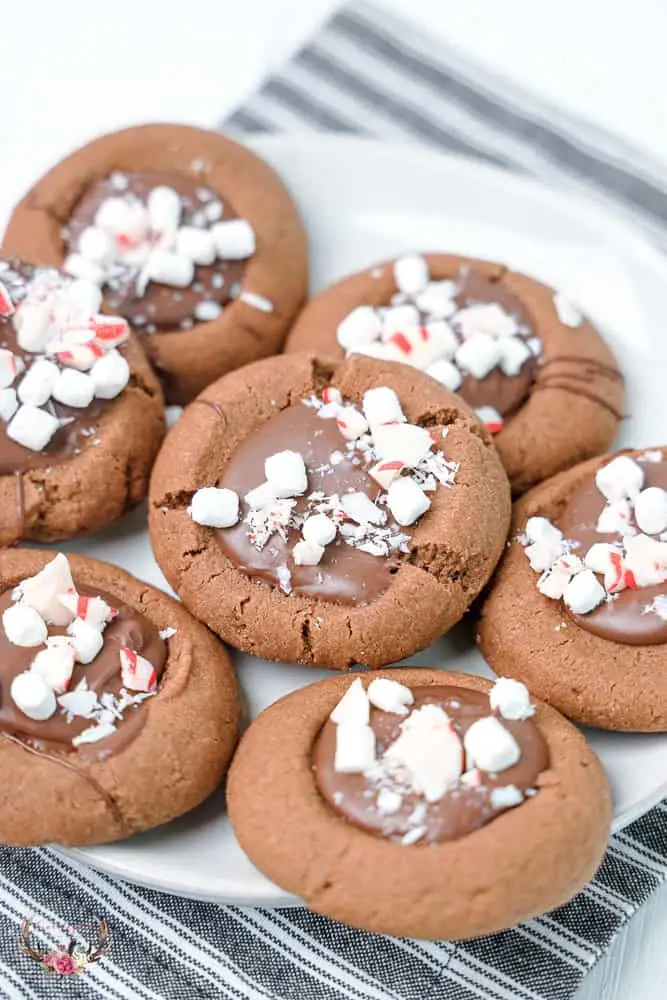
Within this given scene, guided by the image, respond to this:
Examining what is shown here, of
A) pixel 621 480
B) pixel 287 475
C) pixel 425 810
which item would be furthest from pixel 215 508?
pixel 621 480

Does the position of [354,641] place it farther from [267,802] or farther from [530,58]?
[530,58]

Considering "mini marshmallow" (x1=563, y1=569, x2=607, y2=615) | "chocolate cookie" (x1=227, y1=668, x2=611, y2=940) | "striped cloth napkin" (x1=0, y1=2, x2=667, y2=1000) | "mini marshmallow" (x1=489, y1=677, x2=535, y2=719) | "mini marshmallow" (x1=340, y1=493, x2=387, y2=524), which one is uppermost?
"mini marshmallow" (x1=563, y1=569, x2=607, y2=615)

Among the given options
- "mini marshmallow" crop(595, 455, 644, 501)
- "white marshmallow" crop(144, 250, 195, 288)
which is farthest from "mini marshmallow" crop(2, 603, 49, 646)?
"mini marshmallow" crop(595, 455, 644, 501)

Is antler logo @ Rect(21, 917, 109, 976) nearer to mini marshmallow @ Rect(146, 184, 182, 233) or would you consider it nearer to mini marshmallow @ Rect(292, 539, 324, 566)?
mini marshmallow @ Rect(292, 539, 324, 566)

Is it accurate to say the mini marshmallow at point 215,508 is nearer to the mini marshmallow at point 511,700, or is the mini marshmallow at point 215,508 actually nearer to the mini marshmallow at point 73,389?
the mini marshmallow at point 73,389

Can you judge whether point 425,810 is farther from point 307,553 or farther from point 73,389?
point 73,389

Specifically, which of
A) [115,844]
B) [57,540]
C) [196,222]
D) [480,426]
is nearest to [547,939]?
[115,844]
